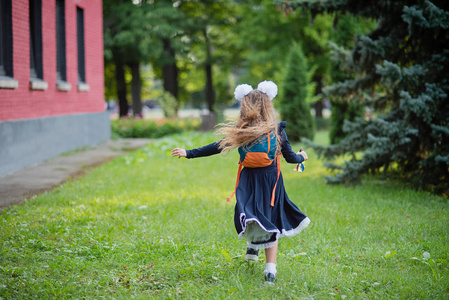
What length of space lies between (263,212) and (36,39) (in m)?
8.65

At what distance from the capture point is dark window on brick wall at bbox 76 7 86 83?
45.8ft

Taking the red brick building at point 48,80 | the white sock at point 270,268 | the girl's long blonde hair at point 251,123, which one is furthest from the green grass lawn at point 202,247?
the red brick building at point 48,80

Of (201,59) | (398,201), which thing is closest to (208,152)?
(398,201)

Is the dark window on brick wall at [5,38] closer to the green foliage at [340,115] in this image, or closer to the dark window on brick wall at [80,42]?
the dark window on brick wall at [80,42]

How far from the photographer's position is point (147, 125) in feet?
61.1

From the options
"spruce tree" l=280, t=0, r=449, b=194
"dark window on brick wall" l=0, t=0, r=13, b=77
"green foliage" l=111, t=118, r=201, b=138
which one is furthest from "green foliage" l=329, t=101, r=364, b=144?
"dark window on brick wall" l=0, t=0, r=13, b=77

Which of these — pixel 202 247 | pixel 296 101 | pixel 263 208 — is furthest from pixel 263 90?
pixel 296 101

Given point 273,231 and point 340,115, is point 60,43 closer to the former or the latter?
point 340,115

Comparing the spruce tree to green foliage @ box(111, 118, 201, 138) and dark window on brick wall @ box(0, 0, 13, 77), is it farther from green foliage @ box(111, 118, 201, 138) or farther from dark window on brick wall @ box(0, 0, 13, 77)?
green foliage @ box(111, 118, 201, 138)

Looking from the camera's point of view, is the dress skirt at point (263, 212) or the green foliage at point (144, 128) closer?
the dress skirt at point (263, 212)

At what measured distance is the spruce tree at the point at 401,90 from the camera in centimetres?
721

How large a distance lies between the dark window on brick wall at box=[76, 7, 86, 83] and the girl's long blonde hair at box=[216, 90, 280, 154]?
432 inches

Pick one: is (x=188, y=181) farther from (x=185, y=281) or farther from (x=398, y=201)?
(x=185, y=281)

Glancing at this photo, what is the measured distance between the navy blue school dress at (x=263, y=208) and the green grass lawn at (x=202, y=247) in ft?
1.30
